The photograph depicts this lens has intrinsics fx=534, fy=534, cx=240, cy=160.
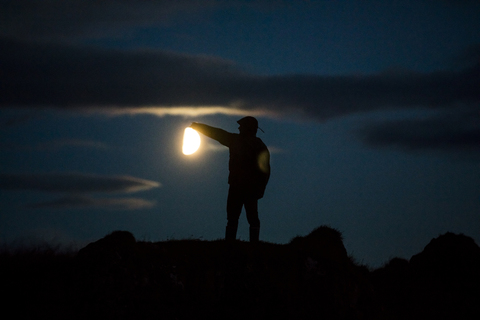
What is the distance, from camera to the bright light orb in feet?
57.6

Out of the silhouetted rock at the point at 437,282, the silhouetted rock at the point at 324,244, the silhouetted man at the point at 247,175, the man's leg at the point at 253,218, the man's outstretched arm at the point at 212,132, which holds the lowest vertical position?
the silhouetted rock at the point at 437,282

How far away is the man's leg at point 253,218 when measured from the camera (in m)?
17.5

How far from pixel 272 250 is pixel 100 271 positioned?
555cm

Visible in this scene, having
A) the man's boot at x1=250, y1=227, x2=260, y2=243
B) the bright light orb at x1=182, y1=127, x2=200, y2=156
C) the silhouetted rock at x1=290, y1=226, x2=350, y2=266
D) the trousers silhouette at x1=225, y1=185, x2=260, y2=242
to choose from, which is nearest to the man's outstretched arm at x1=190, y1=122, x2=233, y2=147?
the bright light orb at x1=182, y1=127, x2=200, y2=156

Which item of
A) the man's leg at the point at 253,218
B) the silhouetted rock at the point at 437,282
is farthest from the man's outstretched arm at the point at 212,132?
the silhouetted rock at the point at 437,282

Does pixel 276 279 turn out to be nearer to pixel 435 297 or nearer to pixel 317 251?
pixel 317 251

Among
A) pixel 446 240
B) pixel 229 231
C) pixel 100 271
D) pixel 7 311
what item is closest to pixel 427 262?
pixel 446 240

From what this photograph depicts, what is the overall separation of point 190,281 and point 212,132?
18.9 feet

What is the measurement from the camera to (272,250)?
16.8 m

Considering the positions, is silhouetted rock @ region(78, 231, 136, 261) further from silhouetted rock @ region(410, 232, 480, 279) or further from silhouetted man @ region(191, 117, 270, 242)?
silhouetted rock @ region(410, 232, 480, 279)

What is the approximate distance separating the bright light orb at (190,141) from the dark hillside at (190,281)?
299cm

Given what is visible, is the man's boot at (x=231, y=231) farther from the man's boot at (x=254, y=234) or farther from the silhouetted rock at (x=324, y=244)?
the silhouetted rock at (x=324, y=244)

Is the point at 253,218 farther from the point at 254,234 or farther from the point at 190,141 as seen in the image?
the point at 190,141

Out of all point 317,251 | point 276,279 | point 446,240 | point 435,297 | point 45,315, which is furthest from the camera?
point 446,240
